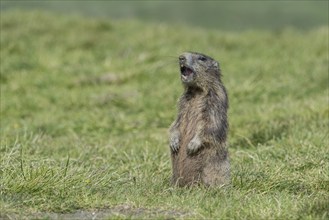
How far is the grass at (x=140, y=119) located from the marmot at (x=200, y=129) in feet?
0.59

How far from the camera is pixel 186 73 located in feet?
20.9

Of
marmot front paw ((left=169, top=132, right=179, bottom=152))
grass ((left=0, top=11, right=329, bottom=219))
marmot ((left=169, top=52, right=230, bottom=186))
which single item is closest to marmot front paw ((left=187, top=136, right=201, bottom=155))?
marmot ((left=169, top=52, right=230, bottom=186))

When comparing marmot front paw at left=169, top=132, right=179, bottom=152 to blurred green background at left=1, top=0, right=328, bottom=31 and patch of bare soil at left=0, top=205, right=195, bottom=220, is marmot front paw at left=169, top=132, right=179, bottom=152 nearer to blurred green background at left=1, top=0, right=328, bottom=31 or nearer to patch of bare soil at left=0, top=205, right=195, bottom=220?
patch of bare soil at left=0, top=205, right=195, bottom=220

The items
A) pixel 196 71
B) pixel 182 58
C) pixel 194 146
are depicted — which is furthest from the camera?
pixel 196 71

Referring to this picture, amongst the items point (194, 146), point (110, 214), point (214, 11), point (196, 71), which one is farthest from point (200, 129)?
point (214, 11)

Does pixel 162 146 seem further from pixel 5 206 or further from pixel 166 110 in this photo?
pixel 5 206

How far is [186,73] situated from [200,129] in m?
0.49

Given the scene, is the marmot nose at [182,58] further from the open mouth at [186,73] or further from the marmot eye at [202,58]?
the marmot eye at [202,58]

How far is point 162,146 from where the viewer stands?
27.5 feet

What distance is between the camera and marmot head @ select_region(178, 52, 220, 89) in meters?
6.31

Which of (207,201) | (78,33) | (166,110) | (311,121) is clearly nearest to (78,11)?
(78,33)

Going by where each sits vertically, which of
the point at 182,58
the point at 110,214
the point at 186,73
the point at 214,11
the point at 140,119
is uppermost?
the point at 182,58

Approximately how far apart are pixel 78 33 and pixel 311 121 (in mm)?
7455

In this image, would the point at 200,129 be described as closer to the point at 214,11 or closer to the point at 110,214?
the point at 110,214
